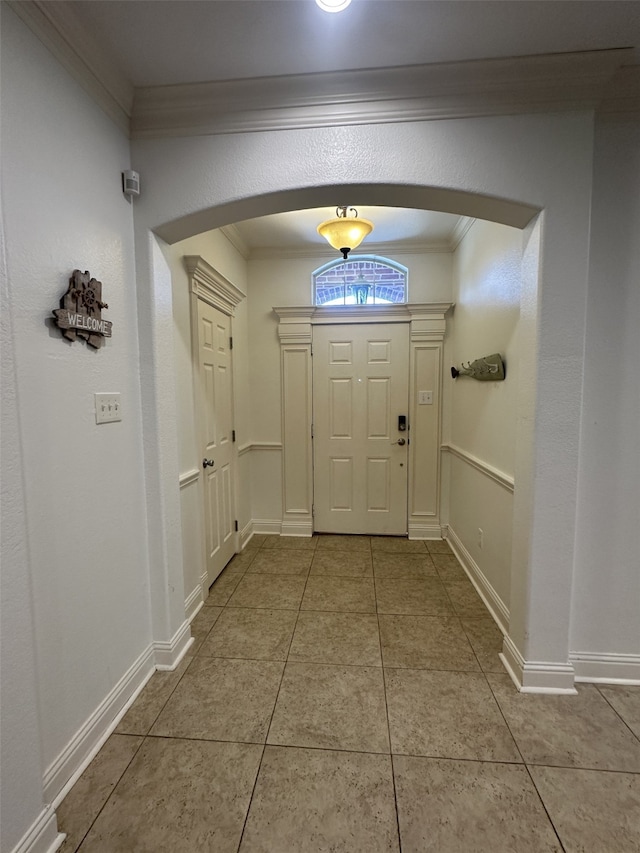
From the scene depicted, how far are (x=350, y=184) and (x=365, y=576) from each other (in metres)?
2.53

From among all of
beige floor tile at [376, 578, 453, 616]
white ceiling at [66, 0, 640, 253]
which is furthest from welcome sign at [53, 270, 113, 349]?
beige floor tile at [376, 578, 453, 616]

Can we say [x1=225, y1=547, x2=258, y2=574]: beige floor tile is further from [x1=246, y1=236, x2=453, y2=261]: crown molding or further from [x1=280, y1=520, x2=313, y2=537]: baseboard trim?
[x1=246, y1=236, x2=453, y2=261]: crown molding

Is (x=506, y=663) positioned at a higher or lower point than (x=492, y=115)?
lower

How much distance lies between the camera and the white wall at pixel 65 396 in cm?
118

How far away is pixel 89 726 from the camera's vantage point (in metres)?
1.47

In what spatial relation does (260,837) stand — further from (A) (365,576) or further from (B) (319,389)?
(B) (319,389)

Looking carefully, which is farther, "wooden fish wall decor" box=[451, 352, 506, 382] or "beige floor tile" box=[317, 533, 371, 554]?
"beige floor tile" box=[317, 533, 371, 554]

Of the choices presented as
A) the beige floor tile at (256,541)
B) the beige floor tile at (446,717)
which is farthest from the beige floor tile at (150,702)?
the beige floor tile at (256,541)

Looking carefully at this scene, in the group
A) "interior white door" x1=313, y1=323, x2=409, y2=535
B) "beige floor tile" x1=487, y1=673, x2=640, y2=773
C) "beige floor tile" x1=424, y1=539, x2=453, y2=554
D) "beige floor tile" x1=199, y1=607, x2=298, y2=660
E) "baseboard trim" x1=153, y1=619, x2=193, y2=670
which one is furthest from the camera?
"interior white door" x1=313, y1=323, x2=409, y2=535

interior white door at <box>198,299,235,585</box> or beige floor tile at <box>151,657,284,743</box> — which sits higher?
interior white door at <box>198,299,235,585</box>

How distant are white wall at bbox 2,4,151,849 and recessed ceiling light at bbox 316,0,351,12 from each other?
94 cm

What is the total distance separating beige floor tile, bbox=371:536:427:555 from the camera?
3.36m

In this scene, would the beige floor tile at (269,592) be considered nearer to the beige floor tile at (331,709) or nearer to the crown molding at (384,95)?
the beige floor tile at (331,709)

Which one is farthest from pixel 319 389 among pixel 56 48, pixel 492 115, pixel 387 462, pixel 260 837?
pixel 260 837
